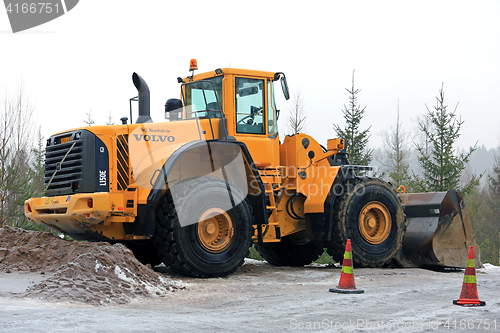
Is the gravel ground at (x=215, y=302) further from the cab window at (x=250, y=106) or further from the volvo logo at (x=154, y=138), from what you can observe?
the cab window at (x=250, y=106)

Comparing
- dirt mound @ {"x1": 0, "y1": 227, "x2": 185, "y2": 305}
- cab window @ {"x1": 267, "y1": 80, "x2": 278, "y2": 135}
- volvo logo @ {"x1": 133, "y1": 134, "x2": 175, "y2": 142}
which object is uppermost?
cab window @ {"x1": 267, "y1": 80, "x2": 278, "y2": 135}

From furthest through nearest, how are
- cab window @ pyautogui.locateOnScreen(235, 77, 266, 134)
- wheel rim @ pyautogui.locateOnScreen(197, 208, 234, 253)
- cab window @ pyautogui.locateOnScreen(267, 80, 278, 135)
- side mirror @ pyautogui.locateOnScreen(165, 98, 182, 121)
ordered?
cab window @ pyautogui.locateOnScreen(267, 80, 278, 135) → side mirror @ pyautogui.locateOnScreen(165, 98, 182, 121) → cab window @ pyautogui.locateOnScreen(235, 77, 266, 134) → wheel rim @ pyautogui.locateOnScreen(197, 208, 234, 253)

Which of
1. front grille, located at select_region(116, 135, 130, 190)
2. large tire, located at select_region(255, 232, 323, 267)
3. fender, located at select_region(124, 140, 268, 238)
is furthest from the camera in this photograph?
large tire, located at select_region(255, 232, 323, 267)

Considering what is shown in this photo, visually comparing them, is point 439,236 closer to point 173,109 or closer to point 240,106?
point 240,106

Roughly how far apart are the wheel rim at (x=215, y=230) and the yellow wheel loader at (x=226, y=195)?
0.02 m

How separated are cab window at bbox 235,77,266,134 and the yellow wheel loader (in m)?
0.02

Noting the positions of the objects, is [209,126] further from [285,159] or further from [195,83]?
[285,159]

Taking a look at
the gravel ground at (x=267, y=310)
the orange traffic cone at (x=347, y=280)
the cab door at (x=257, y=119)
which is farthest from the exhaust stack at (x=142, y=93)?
the orange traffic cone at (x=347, y=280)

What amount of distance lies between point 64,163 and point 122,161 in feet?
3.09

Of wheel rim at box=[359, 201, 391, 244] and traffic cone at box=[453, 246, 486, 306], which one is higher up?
wheel rim at box=[359, 201, 391, 244]

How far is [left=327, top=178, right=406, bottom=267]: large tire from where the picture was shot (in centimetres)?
1045

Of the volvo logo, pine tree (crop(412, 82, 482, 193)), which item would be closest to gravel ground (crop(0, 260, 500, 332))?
the volvo logo

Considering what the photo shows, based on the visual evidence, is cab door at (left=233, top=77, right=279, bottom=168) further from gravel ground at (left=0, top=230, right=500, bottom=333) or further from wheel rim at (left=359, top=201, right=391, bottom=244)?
gravel ground at (left=0, top=230, right=500, bottom=333)

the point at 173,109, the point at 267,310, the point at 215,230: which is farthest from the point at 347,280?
the point at 173,109
